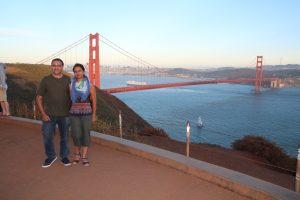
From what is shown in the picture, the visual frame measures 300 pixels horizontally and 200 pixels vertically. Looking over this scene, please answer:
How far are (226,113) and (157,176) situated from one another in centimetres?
4811

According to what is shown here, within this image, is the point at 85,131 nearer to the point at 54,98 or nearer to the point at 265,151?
the point at 54,98

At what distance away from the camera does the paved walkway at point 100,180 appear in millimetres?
3355

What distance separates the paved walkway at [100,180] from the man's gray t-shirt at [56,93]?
2.40 feet

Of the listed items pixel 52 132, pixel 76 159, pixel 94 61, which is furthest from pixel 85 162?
pixel 94 61

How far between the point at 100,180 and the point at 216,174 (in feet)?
4.23

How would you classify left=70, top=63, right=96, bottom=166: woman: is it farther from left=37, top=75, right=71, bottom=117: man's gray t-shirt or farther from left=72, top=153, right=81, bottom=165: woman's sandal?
left=72, top=153, right=81, bottom=165: woman's sandal

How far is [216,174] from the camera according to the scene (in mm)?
3672

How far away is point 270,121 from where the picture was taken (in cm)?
4488

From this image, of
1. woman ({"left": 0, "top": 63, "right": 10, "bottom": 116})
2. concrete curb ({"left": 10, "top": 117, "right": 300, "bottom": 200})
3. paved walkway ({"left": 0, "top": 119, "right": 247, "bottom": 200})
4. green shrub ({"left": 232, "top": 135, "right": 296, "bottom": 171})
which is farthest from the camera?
green shrub ({"left": 232, "top": 135, "right": 296, "bottom": 171})

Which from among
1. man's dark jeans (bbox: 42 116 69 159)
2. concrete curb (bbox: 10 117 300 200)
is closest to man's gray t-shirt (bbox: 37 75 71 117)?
man's dark jeans (bbox: 42 116 69 159)

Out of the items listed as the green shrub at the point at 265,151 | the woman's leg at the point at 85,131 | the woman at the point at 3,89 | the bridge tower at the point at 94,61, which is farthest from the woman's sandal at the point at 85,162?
the bridge tower at the point at 94,61

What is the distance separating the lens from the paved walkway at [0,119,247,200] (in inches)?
132

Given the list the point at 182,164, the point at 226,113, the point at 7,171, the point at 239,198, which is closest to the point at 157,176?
the point at 182,164

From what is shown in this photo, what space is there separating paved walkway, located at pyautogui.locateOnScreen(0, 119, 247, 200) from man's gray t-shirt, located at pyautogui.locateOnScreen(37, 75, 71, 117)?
0.73 meters
